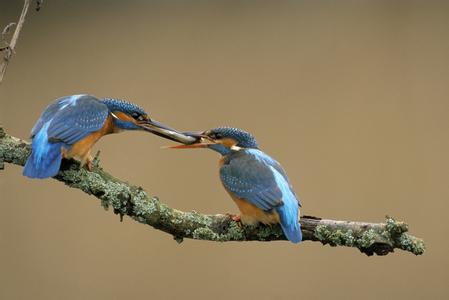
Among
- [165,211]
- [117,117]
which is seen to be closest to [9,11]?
[117,117]

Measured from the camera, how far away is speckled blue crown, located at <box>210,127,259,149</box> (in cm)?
168

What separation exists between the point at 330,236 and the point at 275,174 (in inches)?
8.3

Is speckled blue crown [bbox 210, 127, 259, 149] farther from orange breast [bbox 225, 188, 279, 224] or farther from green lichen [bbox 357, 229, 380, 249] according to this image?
green lichen [bbox 357, 229, 380, 249]

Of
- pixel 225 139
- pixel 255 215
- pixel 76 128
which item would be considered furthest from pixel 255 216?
pixel 76 128

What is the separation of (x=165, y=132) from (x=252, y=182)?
8.6 inches

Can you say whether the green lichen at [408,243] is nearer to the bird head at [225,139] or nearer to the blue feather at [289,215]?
the blue feather at [289,215]

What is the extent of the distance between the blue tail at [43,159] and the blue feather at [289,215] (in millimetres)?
467

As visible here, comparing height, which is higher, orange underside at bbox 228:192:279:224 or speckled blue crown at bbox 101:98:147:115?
speckled blue crown at bbox 101:98:147:115

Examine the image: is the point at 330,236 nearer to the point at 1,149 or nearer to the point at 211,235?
the point at 211,235

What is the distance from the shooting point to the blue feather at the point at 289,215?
57.5 inches

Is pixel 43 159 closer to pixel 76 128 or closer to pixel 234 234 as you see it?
pixel 76 128

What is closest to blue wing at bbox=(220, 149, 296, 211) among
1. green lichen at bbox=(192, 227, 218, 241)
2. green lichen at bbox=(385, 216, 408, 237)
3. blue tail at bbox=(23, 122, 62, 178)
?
green lichen at bbox=(192, 227, 218, 241)

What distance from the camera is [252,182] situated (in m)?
1.59

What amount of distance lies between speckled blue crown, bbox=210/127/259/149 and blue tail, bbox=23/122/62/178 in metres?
0.38
